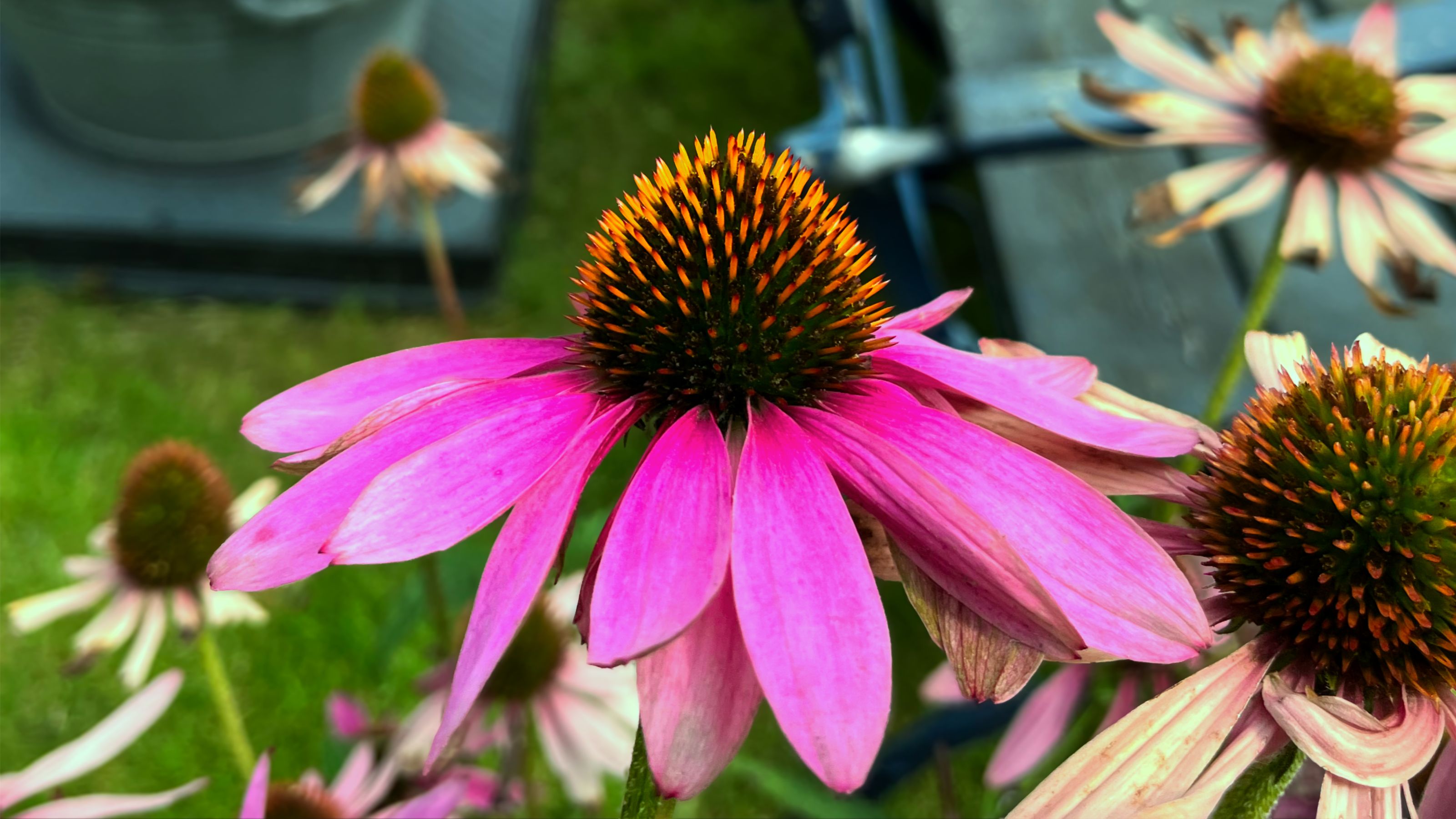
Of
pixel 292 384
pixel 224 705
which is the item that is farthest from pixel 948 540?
pixel 292 384

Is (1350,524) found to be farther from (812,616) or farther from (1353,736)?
(812,616)

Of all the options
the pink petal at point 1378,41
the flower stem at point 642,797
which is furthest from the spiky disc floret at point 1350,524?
the pink petal at point 1378,41

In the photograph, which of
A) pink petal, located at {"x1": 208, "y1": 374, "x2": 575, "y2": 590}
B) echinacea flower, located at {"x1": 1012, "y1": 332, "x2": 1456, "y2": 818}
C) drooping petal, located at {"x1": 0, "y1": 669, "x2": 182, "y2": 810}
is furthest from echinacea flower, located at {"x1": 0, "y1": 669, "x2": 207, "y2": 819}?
echinacea flower, located at {"x1": 1012, "y1": 332, "x2": 1456, "y2": 818}

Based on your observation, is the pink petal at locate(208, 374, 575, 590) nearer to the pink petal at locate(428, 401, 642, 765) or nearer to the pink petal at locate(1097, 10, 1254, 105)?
the pink petal at locate(428, 401, 642, 765)

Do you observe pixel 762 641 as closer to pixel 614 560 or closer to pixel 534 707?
pixel 614 560

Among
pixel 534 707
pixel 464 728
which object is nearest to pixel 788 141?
pixel 534 707
